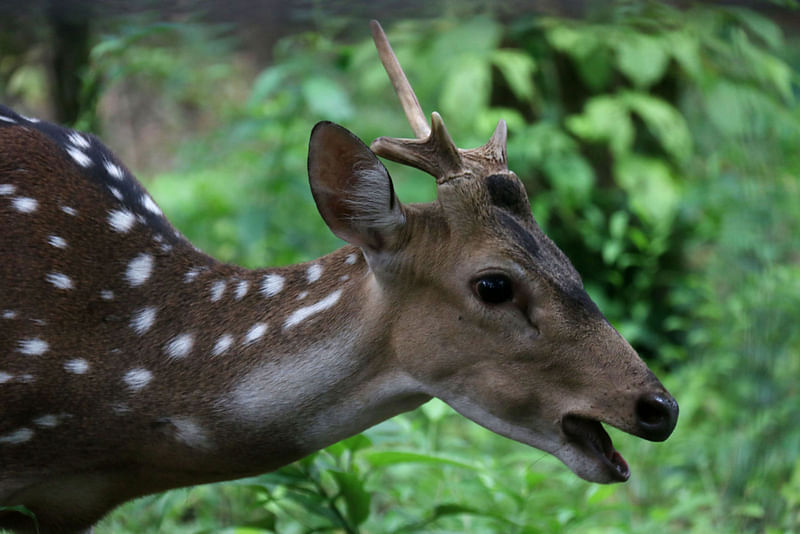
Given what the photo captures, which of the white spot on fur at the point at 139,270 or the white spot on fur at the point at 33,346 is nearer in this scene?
the white spot on fur at the point at 33,346

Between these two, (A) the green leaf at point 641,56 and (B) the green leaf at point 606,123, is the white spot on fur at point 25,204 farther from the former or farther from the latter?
(B) the green leaf at point 606,123

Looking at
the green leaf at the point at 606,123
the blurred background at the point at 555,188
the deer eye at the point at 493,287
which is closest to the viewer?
the deer eye at the point at 493,287

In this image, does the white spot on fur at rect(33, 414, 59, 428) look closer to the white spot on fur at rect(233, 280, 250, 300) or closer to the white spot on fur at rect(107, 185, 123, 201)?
the white spot on fur at rect(233, 280, 250, 300)

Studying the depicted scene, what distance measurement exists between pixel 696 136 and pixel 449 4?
4.16m

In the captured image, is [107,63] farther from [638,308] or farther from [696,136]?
[696,136]

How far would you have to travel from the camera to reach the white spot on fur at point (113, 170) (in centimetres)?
273

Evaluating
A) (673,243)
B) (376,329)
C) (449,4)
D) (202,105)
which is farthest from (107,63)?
(202,105)

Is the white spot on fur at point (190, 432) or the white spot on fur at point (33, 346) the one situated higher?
the white spot on fur at point (33, 346)

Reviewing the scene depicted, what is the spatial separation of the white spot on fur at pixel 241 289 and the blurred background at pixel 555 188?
1.89 feet

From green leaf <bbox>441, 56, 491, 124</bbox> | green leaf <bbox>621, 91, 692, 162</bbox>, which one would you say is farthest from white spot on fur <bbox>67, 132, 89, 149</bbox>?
green leaf <bbox>621, 91, 692, 162</bbox>

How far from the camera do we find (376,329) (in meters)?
2.32

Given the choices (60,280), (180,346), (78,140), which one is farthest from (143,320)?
(78,140)

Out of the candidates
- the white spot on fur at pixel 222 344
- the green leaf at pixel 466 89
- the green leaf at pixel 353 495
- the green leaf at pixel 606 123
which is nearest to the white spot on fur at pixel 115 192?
the white spot on fur at pixel 222 344

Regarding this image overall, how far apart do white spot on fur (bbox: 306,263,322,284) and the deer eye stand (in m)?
0.44
